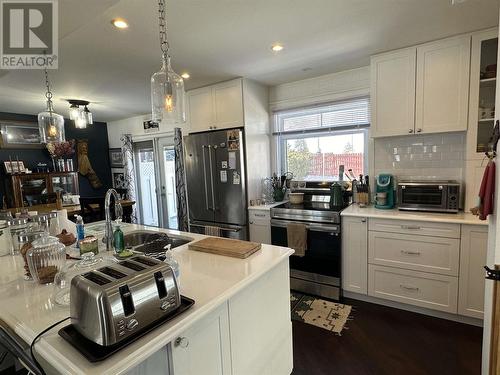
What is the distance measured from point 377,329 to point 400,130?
72.4 inches

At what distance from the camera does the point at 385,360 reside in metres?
1.94

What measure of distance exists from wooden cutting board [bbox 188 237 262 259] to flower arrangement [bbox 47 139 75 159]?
4.55 m

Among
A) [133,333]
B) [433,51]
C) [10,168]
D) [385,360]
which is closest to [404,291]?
[385,360]

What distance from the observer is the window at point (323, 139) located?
10.6 ft

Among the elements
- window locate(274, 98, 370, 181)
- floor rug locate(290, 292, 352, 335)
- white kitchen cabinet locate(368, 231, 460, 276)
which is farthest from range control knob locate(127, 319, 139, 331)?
window locate(274, 98, 370, 181)

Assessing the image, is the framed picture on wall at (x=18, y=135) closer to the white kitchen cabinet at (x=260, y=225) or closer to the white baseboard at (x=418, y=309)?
the white kitchen cabinet at (x=260, y=225)

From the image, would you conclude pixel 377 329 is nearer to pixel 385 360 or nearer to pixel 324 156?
pixel 385 360

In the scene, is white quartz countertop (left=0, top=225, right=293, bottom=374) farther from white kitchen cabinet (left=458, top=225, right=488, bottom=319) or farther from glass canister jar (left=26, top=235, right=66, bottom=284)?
white kitchen cabinet (left=458, top=225, right=488, bottom=319)

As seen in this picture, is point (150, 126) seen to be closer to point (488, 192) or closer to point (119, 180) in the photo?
point (119, 180)

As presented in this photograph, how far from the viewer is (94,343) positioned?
0.84 meters

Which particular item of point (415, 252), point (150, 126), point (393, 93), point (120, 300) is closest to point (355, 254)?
point (415, 252)

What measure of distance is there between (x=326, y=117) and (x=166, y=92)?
244cm

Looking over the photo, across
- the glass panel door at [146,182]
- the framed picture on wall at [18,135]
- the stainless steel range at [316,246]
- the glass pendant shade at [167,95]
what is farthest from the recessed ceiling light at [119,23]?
the framed picture on wall at [18,135]

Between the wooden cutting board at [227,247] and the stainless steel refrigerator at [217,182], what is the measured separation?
1.52 metres
